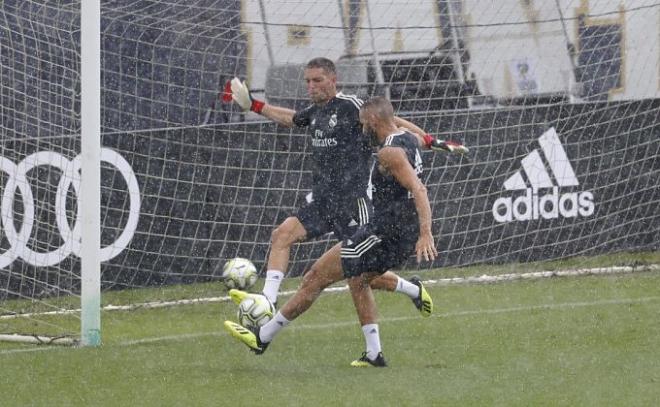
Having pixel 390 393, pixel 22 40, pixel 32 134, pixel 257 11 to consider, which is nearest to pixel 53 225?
pixel 32 134

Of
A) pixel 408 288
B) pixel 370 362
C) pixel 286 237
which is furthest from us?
pixel 286 237

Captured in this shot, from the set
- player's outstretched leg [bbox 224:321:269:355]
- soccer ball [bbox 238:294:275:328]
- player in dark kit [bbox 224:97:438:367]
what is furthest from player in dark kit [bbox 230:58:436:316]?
player in dark kit [bbox 224:97:438:367]

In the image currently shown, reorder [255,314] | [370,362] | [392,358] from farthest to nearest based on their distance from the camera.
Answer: [392,358], [255,314], [370,362]

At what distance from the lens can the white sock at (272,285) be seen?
9.32 meters

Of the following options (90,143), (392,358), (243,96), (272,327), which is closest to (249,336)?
(272,327)

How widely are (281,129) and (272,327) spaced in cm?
446

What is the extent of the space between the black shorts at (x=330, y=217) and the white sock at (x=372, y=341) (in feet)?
4.06

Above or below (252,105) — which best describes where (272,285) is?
below

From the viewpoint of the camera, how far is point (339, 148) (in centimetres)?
959

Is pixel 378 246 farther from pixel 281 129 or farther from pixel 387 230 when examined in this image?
pixel 281 129

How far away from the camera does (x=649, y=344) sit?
9023 millimetres

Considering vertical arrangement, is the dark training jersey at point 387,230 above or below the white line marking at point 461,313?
above

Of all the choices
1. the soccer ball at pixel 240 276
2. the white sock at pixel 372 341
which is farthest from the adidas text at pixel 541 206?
the white sock at pixel 372 341

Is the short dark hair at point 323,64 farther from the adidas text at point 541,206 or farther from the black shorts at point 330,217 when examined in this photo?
the adidas text at point 541,206
